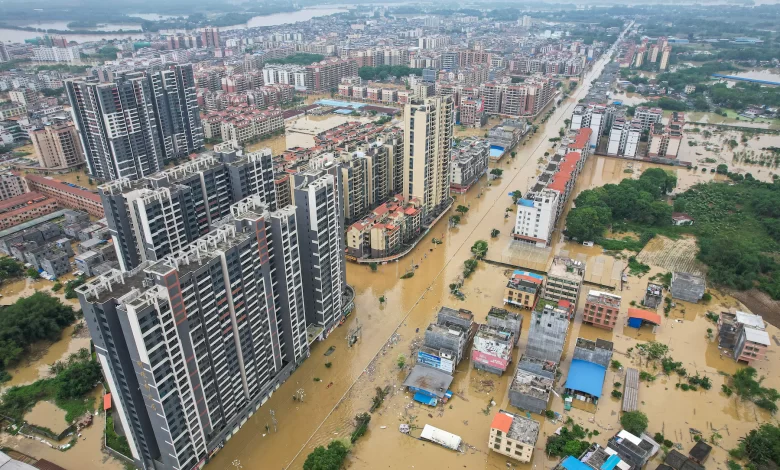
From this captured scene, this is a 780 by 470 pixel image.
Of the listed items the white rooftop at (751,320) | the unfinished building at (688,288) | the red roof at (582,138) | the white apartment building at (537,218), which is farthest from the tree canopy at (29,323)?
the red roof at (582,138)

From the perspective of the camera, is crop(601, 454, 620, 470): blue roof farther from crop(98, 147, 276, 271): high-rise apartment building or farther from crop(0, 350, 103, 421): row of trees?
crop(0, 350, 103, 421): row of trees

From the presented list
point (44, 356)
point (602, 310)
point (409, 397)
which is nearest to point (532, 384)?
point (409, 397)

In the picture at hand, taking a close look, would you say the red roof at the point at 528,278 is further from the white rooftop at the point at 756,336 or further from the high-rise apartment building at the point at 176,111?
the high-rise apartment building at the point at 176,111

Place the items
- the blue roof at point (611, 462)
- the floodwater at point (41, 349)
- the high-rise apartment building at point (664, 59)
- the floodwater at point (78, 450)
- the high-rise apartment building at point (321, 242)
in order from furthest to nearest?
1. the high-rise apartment building at point (664, 59)
2. the floodwater at point (41, 349)
3. the high-rise apartment building at point (321, 242)
4. the floodwater at point (78, 450)
5. the blue roof at point (611, 462)

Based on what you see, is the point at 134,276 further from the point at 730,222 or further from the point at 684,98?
the point at 684,98

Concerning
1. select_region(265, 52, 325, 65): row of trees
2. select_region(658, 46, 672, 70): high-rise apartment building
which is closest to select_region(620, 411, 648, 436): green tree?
select_region(265, 52, 325, 65): row of trees

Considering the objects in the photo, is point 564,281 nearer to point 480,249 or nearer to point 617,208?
point 480,249
